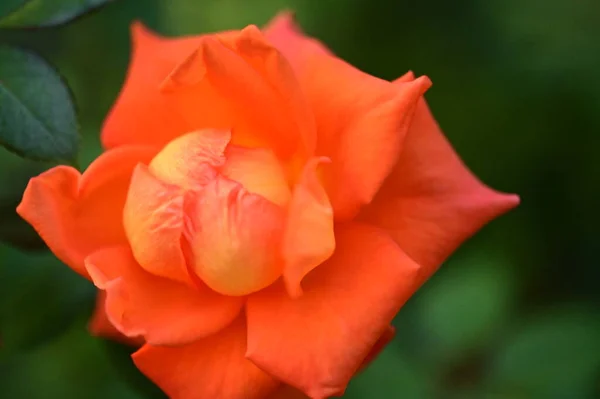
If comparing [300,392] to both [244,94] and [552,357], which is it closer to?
[244,94]

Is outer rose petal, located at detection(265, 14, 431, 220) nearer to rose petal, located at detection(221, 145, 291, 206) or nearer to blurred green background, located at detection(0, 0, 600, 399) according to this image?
rose petal, located at detection(221, 145, 291, 206)

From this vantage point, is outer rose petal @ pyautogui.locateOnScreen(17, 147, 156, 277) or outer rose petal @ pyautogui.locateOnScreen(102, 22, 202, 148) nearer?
outer rose petal @ pyautogui.locateOnScreen(17, 147, 156, 277)

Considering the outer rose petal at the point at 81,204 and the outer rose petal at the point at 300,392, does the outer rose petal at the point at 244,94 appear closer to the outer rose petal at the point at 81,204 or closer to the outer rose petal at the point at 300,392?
the outer rose petal at the point at 81,204

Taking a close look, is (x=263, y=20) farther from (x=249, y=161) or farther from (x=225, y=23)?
(x=249, y=161)

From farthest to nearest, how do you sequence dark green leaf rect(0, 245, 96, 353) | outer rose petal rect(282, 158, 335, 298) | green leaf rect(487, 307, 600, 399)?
green leaf rect(487, 307, 600, 399)
dark green leaf rect(0, 245, 96, 353)
outer rose petal rect(282, 158, 335, 298)

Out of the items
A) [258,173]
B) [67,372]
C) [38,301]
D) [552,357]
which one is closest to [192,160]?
[258,173]

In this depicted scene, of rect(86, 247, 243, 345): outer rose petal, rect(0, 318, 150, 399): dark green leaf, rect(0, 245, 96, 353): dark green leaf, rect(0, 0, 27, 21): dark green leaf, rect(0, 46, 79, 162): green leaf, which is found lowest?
rect(0, 318, 150, 399): dark green leaf

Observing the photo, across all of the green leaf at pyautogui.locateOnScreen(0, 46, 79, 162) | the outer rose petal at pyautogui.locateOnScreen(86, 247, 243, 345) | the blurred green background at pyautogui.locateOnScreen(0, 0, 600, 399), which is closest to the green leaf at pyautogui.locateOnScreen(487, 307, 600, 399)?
→ the blurred green background at pyautogui.locateOnScreen(0, 0, 600, 399)
